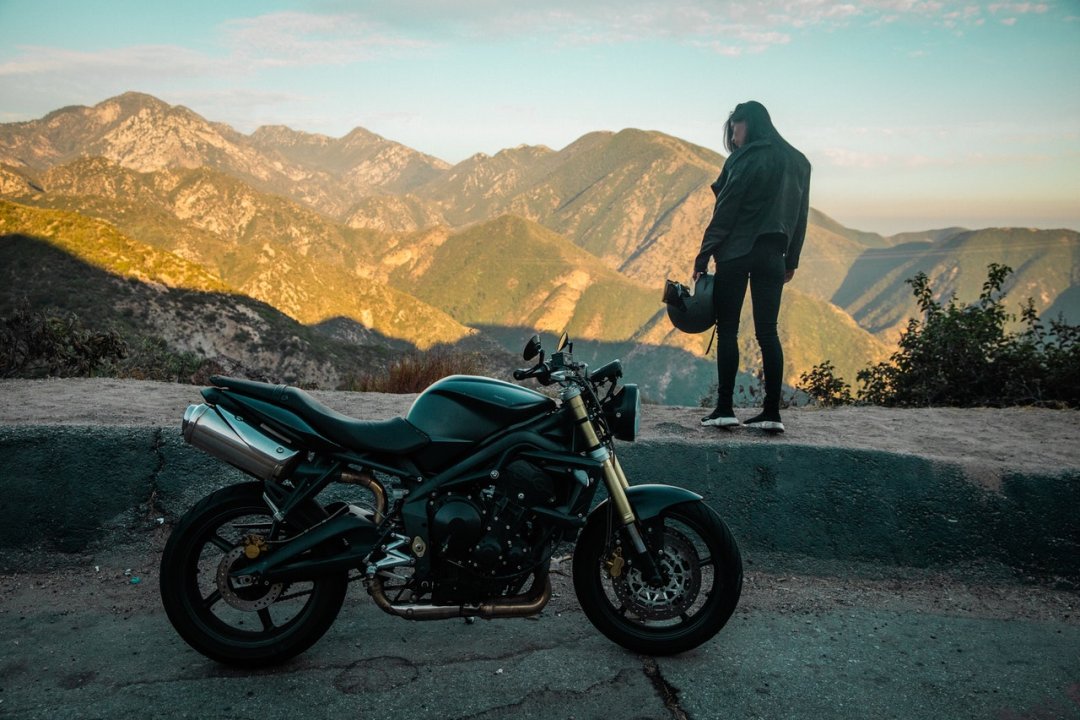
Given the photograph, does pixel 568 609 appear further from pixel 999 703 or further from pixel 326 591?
pixel 999 703

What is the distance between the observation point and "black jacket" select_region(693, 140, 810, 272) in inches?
207

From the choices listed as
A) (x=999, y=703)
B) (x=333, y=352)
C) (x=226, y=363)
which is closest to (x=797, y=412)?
(x=999, y=703)

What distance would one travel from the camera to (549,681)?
11.2ft

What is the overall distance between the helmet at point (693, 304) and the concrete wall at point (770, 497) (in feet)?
2.81

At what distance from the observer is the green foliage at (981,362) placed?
8.49 metres

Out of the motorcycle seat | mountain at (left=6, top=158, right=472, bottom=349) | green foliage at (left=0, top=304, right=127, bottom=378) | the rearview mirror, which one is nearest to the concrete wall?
the motorcycle seat

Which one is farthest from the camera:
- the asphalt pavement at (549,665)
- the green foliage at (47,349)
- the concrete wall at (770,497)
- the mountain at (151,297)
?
the mountain at (151,297)

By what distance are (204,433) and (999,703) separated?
3477 millimetres

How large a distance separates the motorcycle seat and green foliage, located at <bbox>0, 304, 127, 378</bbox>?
20.7ft

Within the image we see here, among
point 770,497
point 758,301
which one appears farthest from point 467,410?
point 758,301

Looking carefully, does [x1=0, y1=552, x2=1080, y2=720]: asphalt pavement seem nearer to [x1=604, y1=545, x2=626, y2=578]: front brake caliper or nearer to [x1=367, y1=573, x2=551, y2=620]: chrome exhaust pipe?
[x1=367, y1=573, x2=551, y2=620]: chrome exhaust pipe

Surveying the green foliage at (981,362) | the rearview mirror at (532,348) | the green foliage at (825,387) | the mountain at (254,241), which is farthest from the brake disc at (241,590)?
the mountain at (254,241)

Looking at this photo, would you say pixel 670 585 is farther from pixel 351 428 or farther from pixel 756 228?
pixel 756 228

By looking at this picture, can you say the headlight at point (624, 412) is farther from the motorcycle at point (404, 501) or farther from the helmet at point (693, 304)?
the helmet at point (693, 304)
